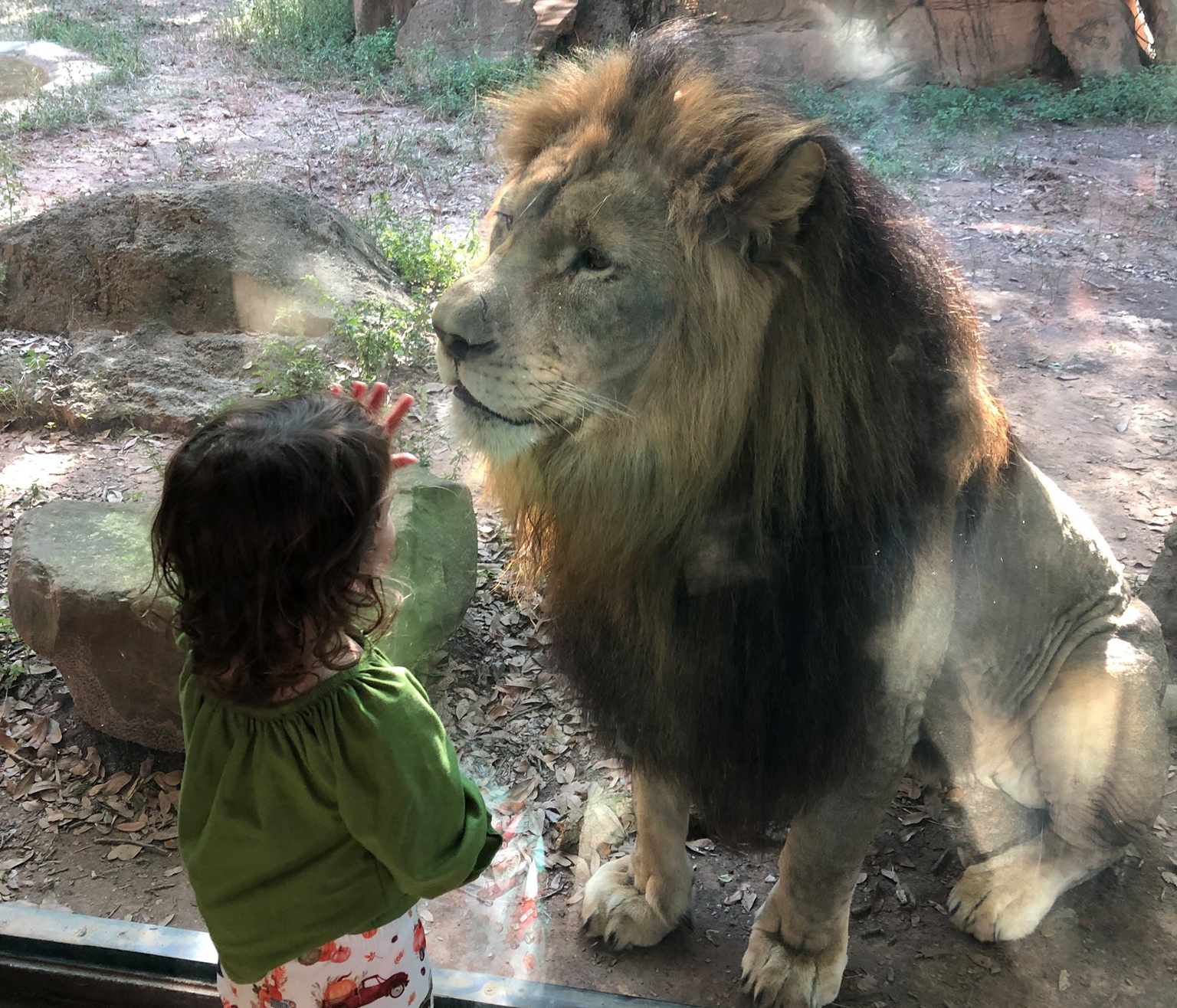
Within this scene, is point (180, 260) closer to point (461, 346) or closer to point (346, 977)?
point (461, 346)

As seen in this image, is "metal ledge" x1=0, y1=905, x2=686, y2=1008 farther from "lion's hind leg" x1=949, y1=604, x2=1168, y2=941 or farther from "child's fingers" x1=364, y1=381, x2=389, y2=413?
"child's fingers" x1=364, y1=381, x2=389, y2=413

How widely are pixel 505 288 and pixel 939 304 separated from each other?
0.62 m

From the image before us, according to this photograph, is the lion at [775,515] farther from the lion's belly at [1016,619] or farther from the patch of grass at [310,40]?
the patch of grass at [310,40]

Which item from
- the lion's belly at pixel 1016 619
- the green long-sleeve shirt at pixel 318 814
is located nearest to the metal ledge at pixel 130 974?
the green long-sleeve shirt at pixel 318 814

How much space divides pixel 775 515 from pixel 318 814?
749 mm

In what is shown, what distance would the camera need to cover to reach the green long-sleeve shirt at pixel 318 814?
1.16 meters

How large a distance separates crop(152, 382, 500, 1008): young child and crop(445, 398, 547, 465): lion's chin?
0.13 metres

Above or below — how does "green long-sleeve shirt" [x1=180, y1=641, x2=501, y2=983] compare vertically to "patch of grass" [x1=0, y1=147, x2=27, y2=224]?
below

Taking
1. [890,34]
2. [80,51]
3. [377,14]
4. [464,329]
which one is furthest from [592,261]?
[377,14]

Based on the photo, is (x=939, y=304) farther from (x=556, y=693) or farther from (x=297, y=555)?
(x=556, y=693)

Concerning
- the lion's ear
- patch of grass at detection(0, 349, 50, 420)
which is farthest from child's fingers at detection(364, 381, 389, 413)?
patch of grass at detection(0, 349, 50, 420)

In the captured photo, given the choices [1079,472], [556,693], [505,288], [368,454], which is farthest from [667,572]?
[1079,472]

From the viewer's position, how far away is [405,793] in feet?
3.78

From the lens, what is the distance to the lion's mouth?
141 centimetres
